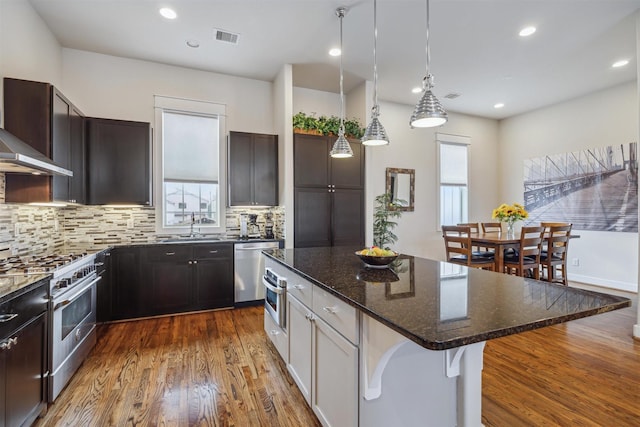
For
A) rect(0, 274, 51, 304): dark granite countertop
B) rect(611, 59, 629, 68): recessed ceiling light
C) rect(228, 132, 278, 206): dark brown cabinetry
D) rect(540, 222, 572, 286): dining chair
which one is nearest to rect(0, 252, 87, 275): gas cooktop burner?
rect(0, 274, 51, 304): dark granite countertop

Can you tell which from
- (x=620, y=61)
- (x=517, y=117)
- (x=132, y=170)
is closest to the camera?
(x=132, y=170)

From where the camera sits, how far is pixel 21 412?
173 centimetres

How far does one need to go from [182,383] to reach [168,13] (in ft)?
11.5

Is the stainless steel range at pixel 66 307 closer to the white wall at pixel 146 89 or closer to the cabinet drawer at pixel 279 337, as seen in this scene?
the cabinet drawer at pixel 279 337

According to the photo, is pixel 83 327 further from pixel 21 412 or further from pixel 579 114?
pixel 579 114

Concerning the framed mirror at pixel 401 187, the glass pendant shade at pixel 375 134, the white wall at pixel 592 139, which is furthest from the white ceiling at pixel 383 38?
the framed mirror at pixel 401 187

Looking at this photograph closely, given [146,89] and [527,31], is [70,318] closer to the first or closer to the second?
[146,89]

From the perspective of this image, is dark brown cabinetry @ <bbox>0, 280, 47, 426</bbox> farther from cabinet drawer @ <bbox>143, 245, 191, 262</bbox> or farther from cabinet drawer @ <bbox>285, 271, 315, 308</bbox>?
cabinet drawer @ <bbox>143, 245, 191, 262</bbox>

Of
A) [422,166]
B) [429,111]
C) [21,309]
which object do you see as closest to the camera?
[21,309]

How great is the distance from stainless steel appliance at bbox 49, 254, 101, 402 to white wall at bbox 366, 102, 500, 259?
14.0 feet

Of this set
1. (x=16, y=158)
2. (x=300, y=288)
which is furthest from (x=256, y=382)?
(x=16, y=158)

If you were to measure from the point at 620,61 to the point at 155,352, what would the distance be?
6.80 metres

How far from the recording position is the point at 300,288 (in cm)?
206

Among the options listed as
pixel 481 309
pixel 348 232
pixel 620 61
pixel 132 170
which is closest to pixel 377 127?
pixel 481 309
